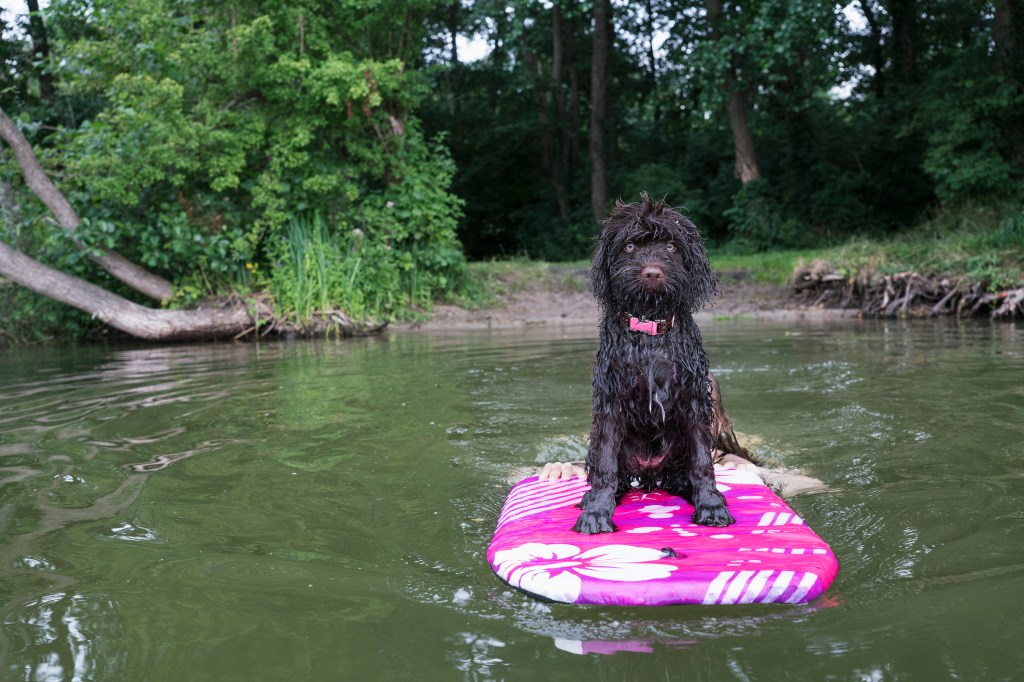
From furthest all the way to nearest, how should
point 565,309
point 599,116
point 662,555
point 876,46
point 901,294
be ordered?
point 876,46 < point 599,116 < point 565,309 < point 901,294 < point 662,555

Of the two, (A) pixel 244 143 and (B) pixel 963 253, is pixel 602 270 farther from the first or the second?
(B) pixel 963 253

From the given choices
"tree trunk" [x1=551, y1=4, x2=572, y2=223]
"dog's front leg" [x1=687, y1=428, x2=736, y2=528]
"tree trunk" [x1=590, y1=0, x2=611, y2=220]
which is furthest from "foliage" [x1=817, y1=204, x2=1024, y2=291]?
"tree trunk" [x1=551, y1=4, x2=572, y2=223]

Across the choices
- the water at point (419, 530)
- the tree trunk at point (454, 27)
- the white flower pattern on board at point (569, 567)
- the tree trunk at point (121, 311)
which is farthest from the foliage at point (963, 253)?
the tree trunk at point (454, 27)

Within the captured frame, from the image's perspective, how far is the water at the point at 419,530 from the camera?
2.91 meters

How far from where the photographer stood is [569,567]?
11.2 feet

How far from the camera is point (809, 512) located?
4.71 metres

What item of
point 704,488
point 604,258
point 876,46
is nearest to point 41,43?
point 604,258

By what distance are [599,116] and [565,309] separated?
38.6 ft

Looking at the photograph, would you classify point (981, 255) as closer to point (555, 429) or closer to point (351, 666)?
point (555, 429)

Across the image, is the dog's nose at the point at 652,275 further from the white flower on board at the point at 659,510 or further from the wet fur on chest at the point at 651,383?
the white flower on board at the point at 659,510

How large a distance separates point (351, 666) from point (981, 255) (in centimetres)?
1574

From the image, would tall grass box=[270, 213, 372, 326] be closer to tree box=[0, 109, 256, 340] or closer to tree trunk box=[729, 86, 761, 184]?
tree box=[0, 109, 256, 340]

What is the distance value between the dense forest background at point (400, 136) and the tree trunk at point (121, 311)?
522 millimetres

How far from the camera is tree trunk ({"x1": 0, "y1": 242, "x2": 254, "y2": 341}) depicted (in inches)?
584
